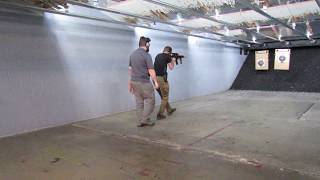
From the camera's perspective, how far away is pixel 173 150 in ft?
9.39

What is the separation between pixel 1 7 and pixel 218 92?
6.41 meters

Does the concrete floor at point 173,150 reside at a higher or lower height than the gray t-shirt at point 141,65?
lower

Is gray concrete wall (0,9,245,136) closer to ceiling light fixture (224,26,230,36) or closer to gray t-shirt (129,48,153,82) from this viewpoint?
gray t-shirt (129,48,153,82)

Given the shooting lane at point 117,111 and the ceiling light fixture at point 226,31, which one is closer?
the shooting lane at point 117,111

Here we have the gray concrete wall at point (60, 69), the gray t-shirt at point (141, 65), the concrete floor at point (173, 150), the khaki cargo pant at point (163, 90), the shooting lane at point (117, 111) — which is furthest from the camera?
the khaki cargo pant at point (163, 90)

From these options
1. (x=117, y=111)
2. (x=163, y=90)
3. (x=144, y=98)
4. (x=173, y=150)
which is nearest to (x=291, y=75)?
(x=163, y=90)

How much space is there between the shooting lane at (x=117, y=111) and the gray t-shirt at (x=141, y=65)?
70 cm

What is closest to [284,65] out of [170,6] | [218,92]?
[218,92]

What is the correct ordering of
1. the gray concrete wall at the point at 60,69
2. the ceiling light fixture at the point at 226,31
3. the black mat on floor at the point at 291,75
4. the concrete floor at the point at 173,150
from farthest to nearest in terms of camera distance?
the black mat on floor at the point at 291,75, the ceiling light fixture at the point at 226,31, the gray concrete wall at the point at 60,69, the concrete floor at the point at 173,150

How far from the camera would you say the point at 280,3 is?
14.1 ft

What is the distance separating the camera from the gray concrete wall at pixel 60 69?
3.50 metres

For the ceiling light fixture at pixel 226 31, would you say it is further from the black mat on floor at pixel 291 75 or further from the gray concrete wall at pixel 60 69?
the black mat on floor at pixel 291 75

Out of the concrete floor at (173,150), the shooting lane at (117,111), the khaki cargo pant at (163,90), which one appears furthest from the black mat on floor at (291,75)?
the khaki cargo pant at (163,90)

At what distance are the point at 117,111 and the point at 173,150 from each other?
2.35 meters
